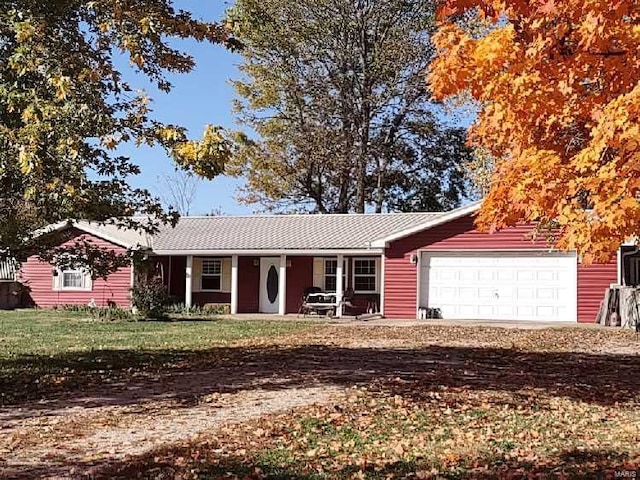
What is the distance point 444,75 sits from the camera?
25.7 ft

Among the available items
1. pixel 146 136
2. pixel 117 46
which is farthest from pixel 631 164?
pixel 117 46

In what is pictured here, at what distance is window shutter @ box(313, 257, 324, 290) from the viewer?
28.0 metres

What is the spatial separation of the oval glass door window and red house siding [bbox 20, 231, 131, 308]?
5.21m

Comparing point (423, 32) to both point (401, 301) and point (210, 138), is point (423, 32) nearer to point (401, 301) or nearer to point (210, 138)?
point (401, 301)

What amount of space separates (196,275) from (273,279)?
3158mm

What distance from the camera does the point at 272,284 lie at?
28516 mm

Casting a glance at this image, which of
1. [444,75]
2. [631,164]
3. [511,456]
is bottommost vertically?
[511,456]

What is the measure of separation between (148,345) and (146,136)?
7.04 metres

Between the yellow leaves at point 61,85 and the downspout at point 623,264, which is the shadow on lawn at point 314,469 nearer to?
the yellow leaves at point 61,85

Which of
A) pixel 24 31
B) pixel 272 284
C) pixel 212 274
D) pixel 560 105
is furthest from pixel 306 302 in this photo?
pixel 560 105

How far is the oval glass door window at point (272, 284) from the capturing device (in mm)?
28391

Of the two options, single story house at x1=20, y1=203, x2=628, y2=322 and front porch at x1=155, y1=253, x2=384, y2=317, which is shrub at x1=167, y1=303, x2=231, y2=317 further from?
single story house at x1=20, y1=203, x2=628, y2=322

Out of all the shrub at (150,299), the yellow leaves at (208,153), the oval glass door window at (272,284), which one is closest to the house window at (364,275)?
the oval glass door window at (272,284)

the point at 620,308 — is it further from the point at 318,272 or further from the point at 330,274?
the point at 318,272
